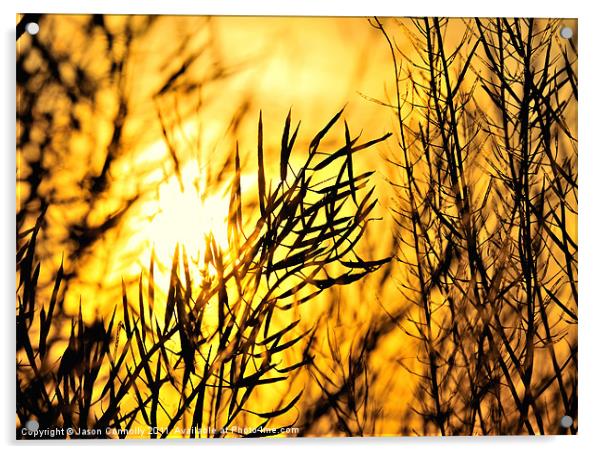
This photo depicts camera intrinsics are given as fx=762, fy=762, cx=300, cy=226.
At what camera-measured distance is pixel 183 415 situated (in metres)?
1.79

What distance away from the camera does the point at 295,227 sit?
1807mm

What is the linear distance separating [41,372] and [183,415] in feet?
1.13

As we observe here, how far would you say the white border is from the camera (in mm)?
1794

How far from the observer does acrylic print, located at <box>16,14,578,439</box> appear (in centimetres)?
178

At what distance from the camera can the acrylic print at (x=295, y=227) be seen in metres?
1.78

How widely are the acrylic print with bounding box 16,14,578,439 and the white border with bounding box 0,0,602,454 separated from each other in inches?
1.3
